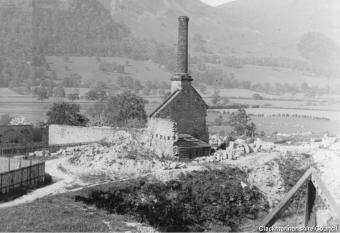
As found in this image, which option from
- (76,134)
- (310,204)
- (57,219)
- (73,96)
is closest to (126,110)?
(76,134)

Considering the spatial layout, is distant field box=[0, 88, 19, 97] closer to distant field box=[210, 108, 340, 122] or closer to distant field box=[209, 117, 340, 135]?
distant field box=[209, 117, 340, 135]

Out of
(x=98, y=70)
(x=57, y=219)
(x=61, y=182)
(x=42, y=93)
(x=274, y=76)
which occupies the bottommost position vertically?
(x=57, y=219)

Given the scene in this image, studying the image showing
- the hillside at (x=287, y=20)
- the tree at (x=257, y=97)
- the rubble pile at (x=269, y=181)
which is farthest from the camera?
the hillside at (x=287, y=20)

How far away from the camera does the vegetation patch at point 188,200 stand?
Result: 1008 inches

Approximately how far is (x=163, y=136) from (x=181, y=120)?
87.1 inches

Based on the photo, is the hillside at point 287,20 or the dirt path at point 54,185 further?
the hillside at point 287,20

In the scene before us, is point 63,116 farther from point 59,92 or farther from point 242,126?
point 59,92

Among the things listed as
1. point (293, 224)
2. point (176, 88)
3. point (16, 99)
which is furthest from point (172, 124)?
point (16, 99)

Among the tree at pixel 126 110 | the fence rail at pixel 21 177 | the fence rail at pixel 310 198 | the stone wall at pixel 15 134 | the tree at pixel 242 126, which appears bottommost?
the fence rail at pixel 21 177

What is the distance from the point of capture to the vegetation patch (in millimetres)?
25609

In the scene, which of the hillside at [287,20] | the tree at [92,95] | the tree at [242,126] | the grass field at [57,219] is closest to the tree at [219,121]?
the tree at [242,126]

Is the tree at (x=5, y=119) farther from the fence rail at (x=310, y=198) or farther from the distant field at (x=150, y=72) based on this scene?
the fence rail at (x=310, y=198)

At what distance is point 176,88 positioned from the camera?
124ft

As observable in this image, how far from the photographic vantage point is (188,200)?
92.2ft
